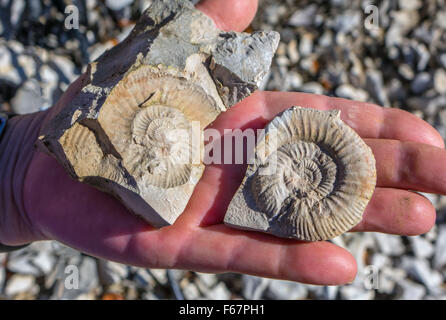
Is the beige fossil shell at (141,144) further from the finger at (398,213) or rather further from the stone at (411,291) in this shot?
the stone at (411,291)

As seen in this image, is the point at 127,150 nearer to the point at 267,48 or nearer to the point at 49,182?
the point at 49,182

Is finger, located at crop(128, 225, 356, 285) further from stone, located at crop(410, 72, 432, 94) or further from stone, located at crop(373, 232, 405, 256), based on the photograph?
stone, located at crop(410, 72, 432, 94)

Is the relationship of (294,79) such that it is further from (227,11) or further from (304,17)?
(227,11)

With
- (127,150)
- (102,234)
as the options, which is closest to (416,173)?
(127,150)

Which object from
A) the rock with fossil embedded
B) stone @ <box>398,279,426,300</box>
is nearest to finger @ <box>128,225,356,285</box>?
the rock with fossil embedded

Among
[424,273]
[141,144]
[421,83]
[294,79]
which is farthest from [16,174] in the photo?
[421,83]

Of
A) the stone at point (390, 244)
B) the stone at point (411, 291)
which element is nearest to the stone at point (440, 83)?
the stone at point (390, 244)
